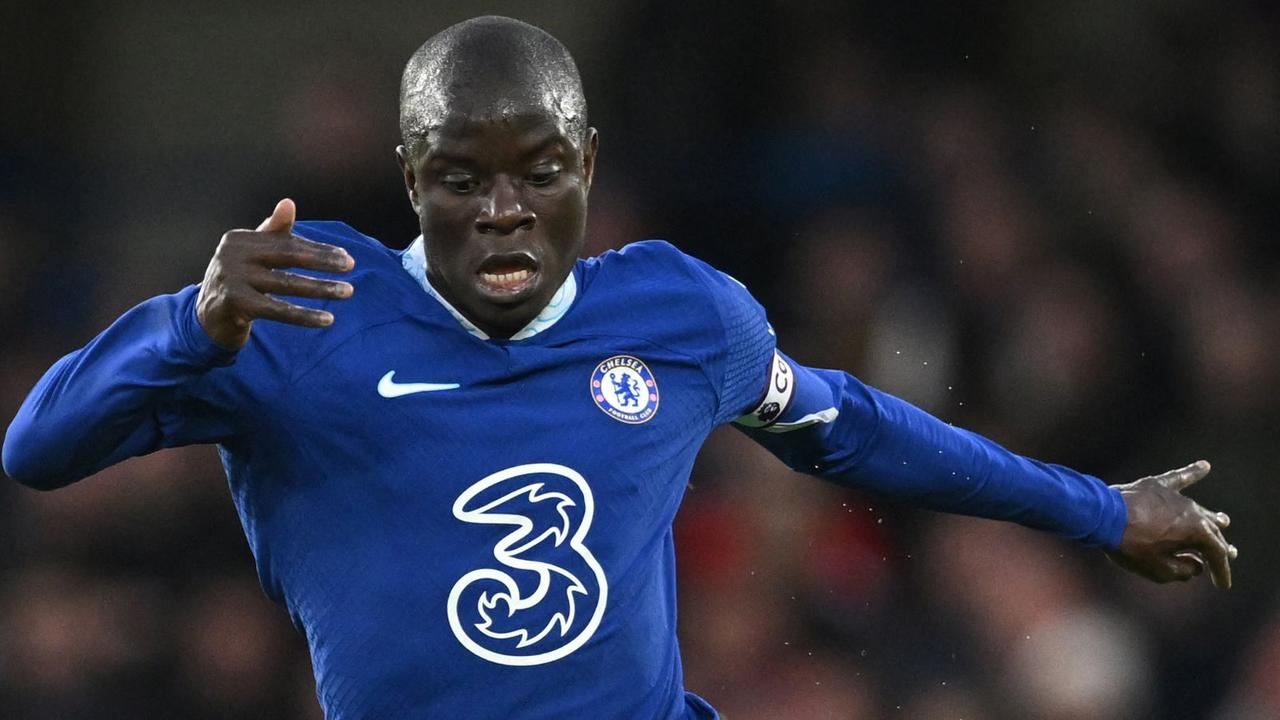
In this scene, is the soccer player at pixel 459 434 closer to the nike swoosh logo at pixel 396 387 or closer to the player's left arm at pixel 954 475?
the nike swoosh logo at pixel 396 387

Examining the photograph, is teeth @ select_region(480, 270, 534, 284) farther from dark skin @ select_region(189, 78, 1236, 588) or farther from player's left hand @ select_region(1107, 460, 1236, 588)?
player's left hand @ select_region(1107, 460, 1236, 588)

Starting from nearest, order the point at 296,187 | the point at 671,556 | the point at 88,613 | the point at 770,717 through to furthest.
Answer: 1. the point at 671,556
2. the point at 770,717
3. the point at 88,613
4. the point at 296,187

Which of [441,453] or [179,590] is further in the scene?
[179,590]

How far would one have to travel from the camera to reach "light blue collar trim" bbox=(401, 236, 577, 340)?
9.02ft

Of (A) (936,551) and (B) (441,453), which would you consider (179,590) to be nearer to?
(A) (936,551)

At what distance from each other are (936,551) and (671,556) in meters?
3.39

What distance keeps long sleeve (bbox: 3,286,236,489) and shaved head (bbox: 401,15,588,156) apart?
443 mm

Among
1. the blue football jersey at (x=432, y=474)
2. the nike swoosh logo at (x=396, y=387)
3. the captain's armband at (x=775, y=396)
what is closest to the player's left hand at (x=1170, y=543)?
the captain's armband at (x=775, y=396)

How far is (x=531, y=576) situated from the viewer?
263 centimetres

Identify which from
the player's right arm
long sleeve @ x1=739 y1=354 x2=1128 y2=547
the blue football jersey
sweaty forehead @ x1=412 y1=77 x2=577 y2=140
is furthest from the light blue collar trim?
long sleeve @ x1=739 y1=354 x2=1128 y2=547

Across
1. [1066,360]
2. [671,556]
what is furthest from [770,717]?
[671,556]

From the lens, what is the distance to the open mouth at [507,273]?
267 cm

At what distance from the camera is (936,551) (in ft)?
20.5

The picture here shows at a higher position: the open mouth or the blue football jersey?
the open mouth
